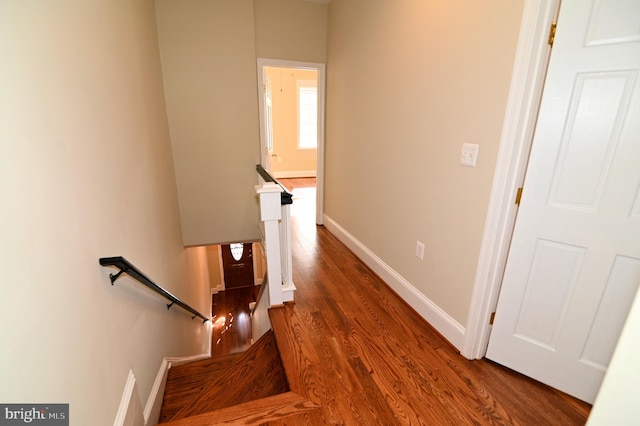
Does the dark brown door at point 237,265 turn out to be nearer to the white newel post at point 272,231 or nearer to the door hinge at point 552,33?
the white newel post at point 272,231

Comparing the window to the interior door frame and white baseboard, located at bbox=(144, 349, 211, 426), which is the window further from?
white baseboard, located at bbox=(144, 349, 211, 426)

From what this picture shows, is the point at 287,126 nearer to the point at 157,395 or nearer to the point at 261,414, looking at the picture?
the point at 157,395

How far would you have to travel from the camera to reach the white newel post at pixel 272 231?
82.9 inches

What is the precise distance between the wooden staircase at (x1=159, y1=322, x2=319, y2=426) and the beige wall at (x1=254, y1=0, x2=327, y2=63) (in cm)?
334

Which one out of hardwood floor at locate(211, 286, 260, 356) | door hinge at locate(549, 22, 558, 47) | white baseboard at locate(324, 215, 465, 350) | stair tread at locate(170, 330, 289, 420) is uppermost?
door hinge at locate(549, 22, 558, 47)

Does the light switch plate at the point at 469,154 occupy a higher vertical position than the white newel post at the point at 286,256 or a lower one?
higher

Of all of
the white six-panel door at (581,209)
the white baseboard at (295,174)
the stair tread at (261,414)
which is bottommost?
the stair tread at (261,414)

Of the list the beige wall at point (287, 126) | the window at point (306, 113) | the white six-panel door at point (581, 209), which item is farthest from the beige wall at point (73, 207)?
the window at point (306, 113)

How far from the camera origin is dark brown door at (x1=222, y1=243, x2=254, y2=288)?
689 centimetres

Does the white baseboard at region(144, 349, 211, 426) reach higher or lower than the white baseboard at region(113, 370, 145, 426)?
lower

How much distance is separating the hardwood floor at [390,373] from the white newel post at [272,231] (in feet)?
0.64

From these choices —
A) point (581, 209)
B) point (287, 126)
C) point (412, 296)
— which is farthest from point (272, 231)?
point (287, 126)

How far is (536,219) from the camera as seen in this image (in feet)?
5.03

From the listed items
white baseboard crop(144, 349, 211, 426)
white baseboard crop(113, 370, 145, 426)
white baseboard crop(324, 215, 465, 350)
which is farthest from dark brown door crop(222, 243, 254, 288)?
white baseboard crop(113, 370, 145, 426)
